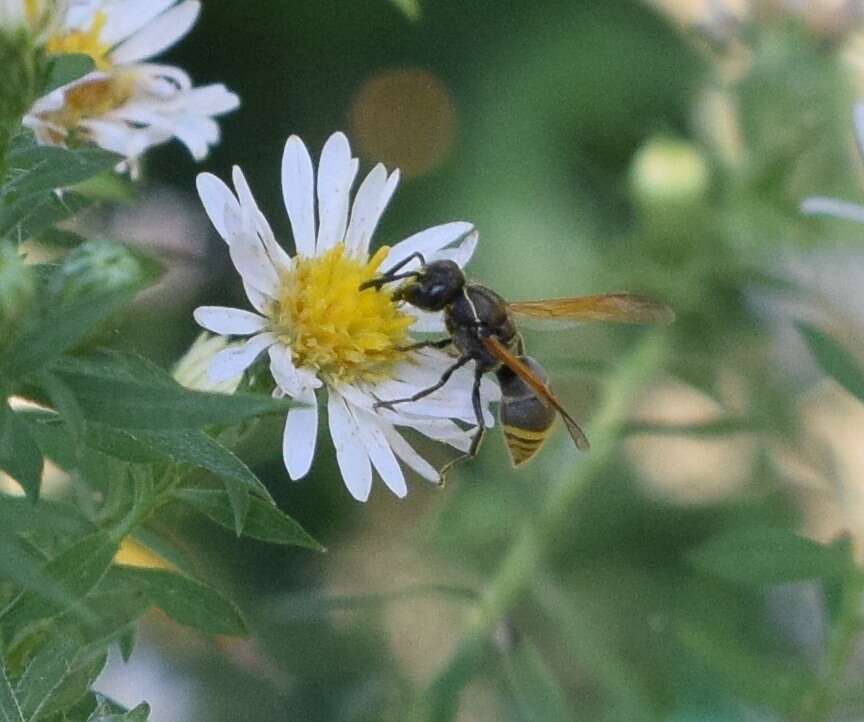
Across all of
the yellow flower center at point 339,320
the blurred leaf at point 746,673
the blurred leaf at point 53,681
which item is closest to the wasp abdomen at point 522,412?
the yellow flower center at point 339,320

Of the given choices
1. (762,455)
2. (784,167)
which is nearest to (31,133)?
(784,167)

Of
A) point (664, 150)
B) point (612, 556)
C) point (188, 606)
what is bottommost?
point (612, 556)

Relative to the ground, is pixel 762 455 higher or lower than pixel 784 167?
lower

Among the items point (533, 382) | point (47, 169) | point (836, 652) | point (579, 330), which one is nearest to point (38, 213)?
point (47, 169)

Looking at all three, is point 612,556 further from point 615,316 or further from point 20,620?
point 20,620

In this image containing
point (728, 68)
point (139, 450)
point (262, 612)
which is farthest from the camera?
point (728, 68)

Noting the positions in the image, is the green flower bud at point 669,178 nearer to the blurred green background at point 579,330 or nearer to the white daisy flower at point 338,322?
the blurred green background at point 579,330

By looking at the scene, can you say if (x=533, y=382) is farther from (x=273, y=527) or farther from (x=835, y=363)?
(x=273, y=527)
